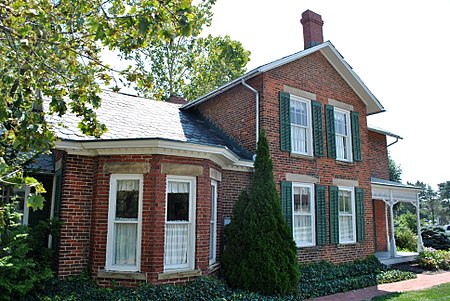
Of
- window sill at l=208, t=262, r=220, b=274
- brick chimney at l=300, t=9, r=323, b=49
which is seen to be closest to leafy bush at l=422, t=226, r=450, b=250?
brick chimney at l=300, t=9, r=323, b=49

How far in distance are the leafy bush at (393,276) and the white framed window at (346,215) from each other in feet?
4.81

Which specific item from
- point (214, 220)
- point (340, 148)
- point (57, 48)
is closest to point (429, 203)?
point (340, 148)

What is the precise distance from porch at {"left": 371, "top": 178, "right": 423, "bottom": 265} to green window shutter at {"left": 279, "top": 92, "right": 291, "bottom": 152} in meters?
5.38

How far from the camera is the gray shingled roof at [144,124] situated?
8.95 metres

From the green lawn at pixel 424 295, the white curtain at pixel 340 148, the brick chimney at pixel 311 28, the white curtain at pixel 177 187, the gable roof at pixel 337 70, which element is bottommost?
the green lawn at pixel 424 295

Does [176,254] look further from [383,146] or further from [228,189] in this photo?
[383,146]

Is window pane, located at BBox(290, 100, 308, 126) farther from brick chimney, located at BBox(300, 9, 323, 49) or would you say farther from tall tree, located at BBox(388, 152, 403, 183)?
tall tree, located at BBox(388, 152, 403, 183)

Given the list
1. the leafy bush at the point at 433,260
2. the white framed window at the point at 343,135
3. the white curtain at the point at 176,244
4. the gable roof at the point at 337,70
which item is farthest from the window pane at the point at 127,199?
the leafy bush at the point at 433,260

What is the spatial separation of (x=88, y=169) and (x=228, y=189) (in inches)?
156

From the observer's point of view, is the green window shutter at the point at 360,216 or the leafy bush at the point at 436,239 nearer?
the green window shutter at the point at 360,216

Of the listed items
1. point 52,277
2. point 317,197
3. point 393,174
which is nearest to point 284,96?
point 317,197

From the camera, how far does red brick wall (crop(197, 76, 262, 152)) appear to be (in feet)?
39.7

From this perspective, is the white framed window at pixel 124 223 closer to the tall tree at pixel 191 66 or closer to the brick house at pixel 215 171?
the brick house at pixel 215 171

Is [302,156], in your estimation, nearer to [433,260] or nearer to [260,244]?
[260,244]
